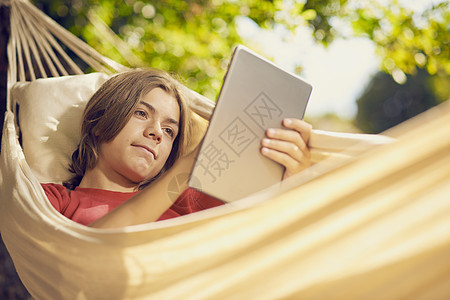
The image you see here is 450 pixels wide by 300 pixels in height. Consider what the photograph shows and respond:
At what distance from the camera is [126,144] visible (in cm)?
123

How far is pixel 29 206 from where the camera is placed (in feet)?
3.16

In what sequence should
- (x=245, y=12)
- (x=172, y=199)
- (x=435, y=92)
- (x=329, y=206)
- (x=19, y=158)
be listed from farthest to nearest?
(x=435, y=92) → (x=245, y=12) → (x=19, y=158) → (x=172, y=199) → (x=329, y=206)

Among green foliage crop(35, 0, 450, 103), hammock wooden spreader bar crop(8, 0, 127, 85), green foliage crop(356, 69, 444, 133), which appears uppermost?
green foliage crop(356, 69, 444, 133)

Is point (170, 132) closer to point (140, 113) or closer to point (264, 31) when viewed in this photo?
point (140, 113)

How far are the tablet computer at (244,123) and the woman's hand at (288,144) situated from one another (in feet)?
0.05

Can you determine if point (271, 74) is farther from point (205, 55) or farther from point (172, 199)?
point (205, 55)

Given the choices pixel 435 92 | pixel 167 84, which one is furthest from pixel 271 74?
pixel 435 92

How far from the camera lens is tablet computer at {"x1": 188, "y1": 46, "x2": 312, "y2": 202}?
34.9 inches

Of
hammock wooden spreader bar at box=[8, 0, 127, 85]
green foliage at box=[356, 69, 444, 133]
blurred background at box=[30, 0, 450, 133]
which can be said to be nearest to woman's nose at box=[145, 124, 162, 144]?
hammock wooden spreader bar at box=[8, 0, 127, 85]

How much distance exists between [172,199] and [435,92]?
17659 millimetres

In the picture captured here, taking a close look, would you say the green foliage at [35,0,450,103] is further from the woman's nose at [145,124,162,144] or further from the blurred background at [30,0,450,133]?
the woman's nose at [145,124,162,144]

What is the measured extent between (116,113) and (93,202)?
0.83 feet

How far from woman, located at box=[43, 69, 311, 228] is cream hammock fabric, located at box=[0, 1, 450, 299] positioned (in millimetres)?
321

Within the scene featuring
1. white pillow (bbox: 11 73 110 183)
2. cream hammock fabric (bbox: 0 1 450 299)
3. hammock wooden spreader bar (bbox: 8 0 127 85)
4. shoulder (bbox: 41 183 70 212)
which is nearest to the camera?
cream hammock fabric (bbox: 0 1 450 299)
